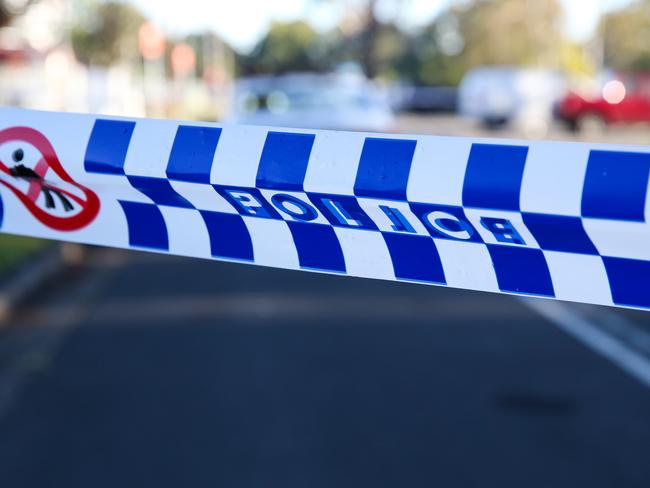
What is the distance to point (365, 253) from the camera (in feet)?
7.58

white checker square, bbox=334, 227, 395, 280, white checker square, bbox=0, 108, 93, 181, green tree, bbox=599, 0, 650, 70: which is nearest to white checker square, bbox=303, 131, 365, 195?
white checker square, bbox=334, 227, 395, 280

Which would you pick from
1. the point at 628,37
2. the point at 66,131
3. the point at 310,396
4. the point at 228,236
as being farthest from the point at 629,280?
the point at 628,37

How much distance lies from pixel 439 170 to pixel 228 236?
58 cm

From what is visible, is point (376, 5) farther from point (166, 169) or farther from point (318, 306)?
point (166, 169)

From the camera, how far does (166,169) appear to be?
2404 millimetres

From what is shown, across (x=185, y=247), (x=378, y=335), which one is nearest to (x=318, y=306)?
(x=378, y=335)

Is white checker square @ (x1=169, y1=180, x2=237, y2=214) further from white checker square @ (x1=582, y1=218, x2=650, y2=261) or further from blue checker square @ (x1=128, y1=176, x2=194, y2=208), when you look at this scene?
white checker square @ (x1=582, y1=218, x2=650, y2=261)

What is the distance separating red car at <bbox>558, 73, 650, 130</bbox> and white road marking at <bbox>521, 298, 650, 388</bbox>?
25.0 meters

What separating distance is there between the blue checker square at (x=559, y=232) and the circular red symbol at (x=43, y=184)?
3.46 ft

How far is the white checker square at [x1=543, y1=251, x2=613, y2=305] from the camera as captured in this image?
2051 mm

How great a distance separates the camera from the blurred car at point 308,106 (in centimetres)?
1543

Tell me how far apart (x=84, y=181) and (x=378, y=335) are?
6.18m

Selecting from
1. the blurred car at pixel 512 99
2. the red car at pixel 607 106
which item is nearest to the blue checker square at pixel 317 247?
the red car at pixel 607 106

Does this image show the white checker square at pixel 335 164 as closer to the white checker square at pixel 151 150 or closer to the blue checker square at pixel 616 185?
the white checker square at pixel 151 150
